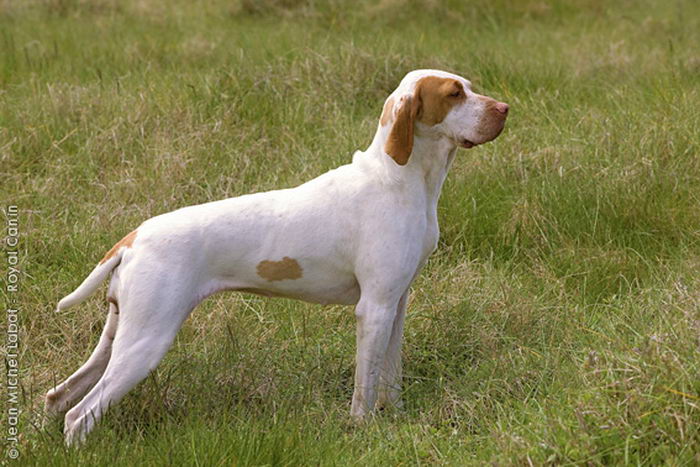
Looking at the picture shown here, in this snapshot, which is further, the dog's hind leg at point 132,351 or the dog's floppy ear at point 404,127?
the dog's floppy ear at point 404,127

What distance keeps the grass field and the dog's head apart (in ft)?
3.09

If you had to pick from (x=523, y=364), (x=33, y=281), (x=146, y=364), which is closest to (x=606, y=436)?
(x=523, y=364)

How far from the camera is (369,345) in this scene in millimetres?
3992

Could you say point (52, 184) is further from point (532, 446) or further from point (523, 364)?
point (532, 446)

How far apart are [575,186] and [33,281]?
2897 millimetres

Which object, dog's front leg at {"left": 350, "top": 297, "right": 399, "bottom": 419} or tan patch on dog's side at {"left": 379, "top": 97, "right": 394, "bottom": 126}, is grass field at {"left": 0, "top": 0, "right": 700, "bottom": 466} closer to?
dog's front leg at {"left": 350, "top": 297, "right": 399, "bottom": 419}

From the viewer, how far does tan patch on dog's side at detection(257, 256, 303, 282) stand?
3.88 metres

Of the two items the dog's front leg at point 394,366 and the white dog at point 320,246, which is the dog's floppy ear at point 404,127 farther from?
the dog's front leg at point 394,366

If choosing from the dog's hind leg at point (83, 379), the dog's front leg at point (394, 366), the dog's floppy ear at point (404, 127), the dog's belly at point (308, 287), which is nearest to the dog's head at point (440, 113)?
the dog's floppy ear at point (404, 127)

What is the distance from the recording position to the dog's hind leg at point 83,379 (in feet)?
12.9

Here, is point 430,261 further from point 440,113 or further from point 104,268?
point 104,268

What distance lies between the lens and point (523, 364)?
4121 mm

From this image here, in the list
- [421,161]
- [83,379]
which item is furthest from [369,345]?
[83,379]

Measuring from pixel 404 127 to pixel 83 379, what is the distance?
1.60 metres
